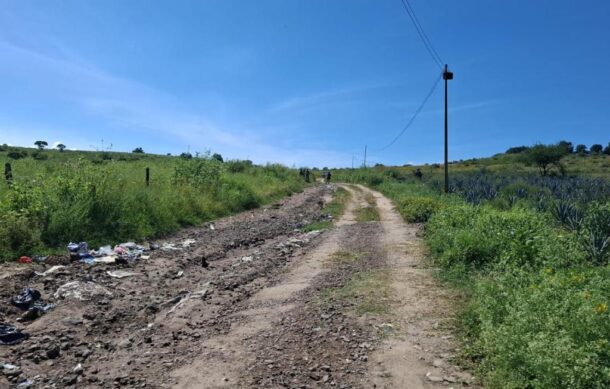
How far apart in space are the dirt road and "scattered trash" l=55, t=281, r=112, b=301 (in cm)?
2

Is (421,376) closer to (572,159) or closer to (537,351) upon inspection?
(537,351)

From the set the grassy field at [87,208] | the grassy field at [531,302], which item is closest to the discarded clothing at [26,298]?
the grassy field at [87,208]

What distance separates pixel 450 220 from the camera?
35.4ft

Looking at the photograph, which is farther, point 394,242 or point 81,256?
point 394,242

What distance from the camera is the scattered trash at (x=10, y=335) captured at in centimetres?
481

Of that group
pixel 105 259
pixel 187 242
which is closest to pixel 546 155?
pixel 187 242

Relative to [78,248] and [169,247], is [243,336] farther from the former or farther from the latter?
[169,247]

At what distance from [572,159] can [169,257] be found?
249 feet

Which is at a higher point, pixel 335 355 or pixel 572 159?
pixel 572 159

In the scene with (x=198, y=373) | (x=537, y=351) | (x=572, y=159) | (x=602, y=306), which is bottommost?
(x=198, y=373)

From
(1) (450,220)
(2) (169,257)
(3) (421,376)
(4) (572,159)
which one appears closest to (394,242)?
(1) (450,220)

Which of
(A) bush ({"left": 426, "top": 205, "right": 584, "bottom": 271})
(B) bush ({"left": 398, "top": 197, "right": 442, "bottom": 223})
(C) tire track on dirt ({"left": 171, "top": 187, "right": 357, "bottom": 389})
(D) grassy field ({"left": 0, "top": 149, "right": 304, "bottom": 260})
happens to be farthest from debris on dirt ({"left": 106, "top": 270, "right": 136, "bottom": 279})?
(B) bush ({"left": 398, "top": 197, "right": 442, "bottom": 223})

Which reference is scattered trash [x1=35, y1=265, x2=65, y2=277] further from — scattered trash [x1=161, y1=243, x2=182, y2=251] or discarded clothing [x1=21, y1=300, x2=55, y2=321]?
scattered trash [x1=161, y1=243, x2=182, y2=251]

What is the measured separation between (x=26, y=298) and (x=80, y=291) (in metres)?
0.64
